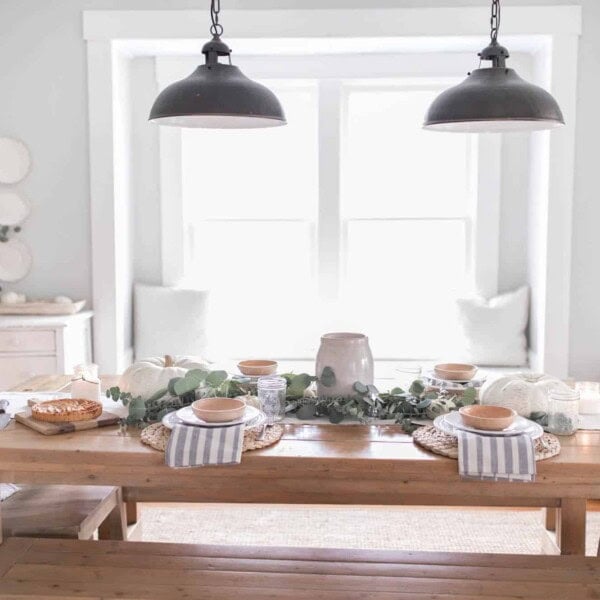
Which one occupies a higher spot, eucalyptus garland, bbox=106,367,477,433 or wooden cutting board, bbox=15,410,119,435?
eucalyptus garland, bbox=106,367,477,433

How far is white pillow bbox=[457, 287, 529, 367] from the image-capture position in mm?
5145

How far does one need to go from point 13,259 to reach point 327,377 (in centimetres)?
309

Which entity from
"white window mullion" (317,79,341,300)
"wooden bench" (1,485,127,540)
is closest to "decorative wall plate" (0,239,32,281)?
"white window mullion" (317,79,341,300)

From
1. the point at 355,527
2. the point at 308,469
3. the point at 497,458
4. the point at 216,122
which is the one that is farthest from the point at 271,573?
the point at 216,122

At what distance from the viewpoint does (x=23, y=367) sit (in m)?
4.54

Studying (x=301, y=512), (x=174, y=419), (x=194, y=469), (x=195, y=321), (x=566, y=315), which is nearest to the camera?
(x=194, y=469)

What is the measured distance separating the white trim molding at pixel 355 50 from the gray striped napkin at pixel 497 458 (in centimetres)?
288

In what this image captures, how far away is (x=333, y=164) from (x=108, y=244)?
4.88 ft

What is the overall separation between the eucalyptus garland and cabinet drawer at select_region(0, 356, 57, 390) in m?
1.99

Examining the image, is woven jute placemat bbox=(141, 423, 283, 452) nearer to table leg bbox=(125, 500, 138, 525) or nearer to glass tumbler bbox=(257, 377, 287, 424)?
glass tumbler bbox=(257, 377, 287, 424)

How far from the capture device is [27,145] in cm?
499

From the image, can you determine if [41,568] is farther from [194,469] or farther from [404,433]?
[404,433]

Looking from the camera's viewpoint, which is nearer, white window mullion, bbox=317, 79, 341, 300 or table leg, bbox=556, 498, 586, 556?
table leg, bbox=556, 498, 586, 556

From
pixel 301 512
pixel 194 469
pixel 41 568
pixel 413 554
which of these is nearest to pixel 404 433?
pixel 413 554
